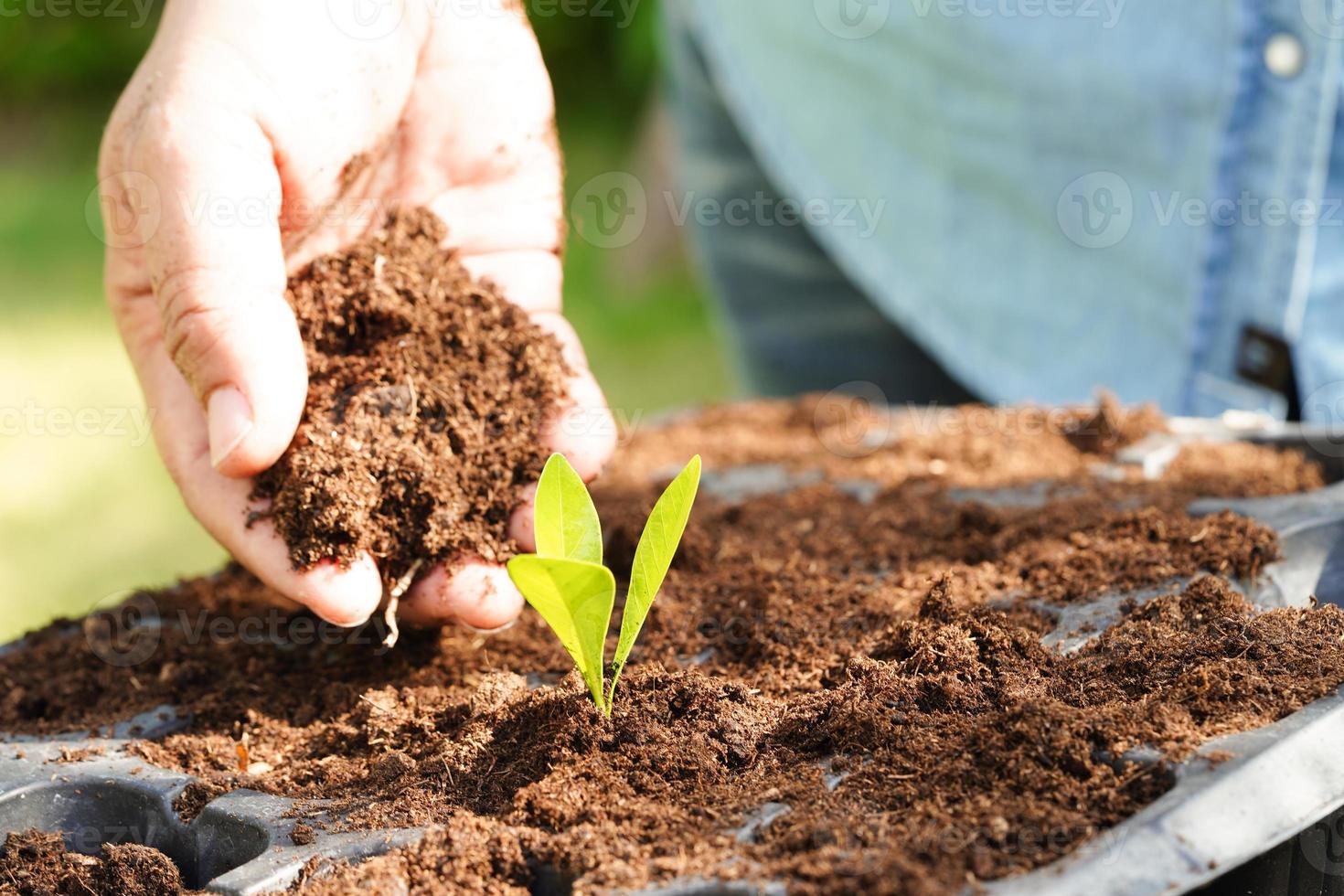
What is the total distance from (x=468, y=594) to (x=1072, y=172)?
56.1 inches

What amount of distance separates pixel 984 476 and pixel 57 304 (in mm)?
4796

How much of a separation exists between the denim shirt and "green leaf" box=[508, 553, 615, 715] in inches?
53.8

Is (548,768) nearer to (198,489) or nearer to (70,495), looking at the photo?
(198,489)

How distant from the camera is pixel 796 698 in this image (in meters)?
1.03

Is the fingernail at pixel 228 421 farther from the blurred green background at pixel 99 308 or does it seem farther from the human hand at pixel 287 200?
the blurred green background at pixel 99 308

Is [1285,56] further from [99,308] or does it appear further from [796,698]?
[99,308]

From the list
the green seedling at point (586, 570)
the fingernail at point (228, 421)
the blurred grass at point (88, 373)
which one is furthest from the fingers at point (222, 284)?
the blurred grass at point (88, 373)

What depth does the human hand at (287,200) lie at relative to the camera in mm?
1104

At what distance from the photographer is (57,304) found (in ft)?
16.8

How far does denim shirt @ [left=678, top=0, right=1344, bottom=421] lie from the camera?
5.70 feet

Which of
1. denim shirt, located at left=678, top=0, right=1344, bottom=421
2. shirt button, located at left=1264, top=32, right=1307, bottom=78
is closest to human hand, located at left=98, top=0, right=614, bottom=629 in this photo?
denim shirt, located at left=678, top=0, right=1344, bottom=421

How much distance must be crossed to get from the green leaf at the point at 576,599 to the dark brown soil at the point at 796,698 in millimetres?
47

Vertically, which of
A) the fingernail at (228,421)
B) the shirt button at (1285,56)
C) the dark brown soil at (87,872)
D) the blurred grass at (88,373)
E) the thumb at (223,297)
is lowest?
the blurred grass at (88,373)

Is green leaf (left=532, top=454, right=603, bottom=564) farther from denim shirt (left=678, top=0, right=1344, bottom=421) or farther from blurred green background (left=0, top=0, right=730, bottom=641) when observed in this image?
blurred green background (left=0, top=0, right=730, bottom=641)
